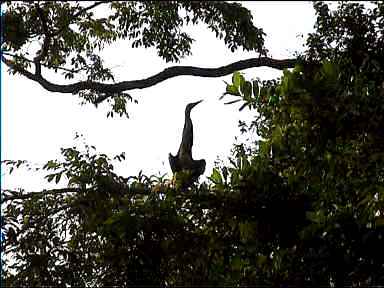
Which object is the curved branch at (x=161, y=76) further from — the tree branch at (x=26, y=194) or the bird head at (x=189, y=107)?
the tree branch at (x=26, y=194)

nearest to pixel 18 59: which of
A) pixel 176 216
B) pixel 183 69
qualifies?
pixel 183 69

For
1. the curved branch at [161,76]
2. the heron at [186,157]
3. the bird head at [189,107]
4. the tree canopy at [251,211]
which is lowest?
the tree canopy at [251,211]

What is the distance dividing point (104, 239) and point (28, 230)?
0.42 m

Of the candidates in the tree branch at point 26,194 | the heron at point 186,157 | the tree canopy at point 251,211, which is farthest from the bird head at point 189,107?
the tree branch at point 26,194

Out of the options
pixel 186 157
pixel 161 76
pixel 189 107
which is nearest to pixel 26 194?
pixel 186 157

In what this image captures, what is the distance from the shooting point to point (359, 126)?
203 cm

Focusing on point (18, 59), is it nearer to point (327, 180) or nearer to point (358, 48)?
point (358, 48)

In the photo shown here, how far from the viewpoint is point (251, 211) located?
2410 mm

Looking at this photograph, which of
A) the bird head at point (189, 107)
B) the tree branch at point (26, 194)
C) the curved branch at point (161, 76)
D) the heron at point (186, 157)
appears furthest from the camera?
the curved branch at point (161, 76)

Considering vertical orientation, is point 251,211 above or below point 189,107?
below

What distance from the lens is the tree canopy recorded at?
6.78 ft

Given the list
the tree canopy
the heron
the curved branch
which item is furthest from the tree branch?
the curved branch

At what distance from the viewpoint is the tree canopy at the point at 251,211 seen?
207 cm

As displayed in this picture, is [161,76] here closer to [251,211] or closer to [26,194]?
[26,194]
